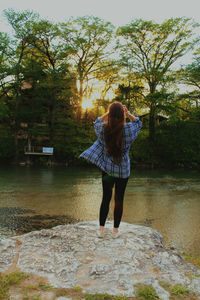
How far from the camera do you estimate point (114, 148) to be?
3.23 m

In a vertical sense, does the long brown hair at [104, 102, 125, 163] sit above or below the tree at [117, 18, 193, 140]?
below

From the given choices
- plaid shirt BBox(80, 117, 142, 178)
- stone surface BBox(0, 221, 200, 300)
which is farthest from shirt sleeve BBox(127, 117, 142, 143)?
stone surface BBox(0, 221, 200, 300)

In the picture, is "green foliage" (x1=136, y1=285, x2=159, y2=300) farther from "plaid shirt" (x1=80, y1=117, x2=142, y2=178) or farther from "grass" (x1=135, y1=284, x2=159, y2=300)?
"plaid shirt" (x1=80, y1=117, x2=142, y2=178)

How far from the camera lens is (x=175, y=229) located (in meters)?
5.92

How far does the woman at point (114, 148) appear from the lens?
3.16m

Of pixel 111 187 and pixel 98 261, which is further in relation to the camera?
pixel 111 187

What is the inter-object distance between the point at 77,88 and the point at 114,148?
940 inches

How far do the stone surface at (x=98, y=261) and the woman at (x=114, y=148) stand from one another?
0.51 m

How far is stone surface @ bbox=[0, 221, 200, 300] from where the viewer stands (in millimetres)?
2455

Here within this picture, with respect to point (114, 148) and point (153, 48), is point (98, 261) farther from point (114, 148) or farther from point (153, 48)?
point (153, 48)

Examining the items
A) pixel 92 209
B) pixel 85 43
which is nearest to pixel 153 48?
pixel 85 43

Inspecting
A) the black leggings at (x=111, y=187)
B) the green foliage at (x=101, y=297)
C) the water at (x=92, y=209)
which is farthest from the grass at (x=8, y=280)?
the water at (x=92, y=209)

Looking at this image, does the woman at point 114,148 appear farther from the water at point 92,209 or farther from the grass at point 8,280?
the water at point 92,209

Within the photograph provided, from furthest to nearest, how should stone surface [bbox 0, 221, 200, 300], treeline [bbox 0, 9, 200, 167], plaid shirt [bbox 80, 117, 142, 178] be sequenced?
treeline [bbox 0, 9, 200, 167]
plaid shirt [bbox 80, 117, 142, 178]
stone surface [bbox 0, 221, 200, 300]
